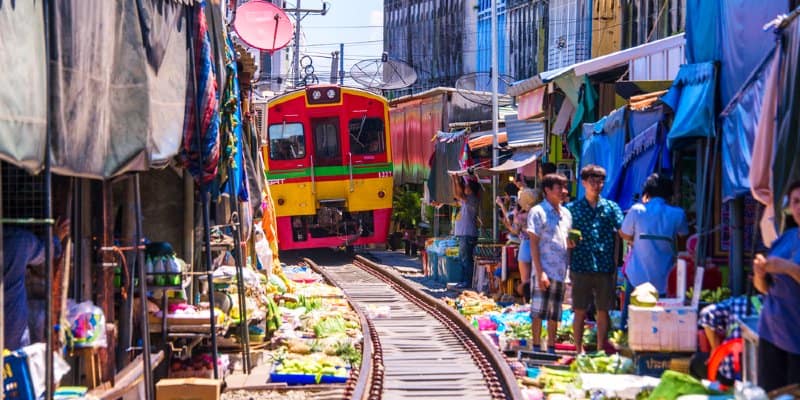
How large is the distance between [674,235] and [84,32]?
5.41 m

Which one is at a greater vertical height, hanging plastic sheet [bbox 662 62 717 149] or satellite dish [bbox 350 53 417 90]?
satellite dish [bbox 350 53 417 90]

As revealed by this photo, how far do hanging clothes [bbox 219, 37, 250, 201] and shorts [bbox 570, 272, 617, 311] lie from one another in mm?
3284

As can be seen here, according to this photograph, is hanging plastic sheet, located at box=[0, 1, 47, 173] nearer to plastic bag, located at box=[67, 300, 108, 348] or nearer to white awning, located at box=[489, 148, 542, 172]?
plastic bag, located at box=[67, 300, 108, 348]

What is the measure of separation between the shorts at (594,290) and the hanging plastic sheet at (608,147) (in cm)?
216

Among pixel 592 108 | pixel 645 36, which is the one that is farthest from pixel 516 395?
pixel 645 36

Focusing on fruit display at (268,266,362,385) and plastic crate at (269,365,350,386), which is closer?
plastic crate at (269,365,350,386)

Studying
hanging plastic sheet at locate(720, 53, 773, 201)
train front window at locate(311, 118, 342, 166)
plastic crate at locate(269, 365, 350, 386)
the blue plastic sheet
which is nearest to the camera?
hanging plastic sheet at locate(720, 53, 773, 201)

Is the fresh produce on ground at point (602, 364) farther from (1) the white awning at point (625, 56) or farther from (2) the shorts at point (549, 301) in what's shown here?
(1) the white awning at point (625, 56)

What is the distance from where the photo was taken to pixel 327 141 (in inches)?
Result: 1006

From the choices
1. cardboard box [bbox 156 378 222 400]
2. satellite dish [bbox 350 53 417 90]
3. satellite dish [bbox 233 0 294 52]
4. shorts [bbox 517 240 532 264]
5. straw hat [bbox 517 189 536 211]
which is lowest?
cardboard box [bbox 156 378 222 400]

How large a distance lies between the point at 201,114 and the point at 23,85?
3.52m

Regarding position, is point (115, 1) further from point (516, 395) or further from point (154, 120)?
point (516, 395)

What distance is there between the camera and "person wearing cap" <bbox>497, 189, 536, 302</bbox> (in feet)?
39.3

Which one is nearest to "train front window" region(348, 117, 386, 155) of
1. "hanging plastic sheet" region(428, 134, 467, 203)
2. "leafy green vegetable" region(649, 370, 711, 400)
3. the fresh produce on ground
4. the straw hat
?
"hanging plastic sheet" region(428, 134, 467, 203)
